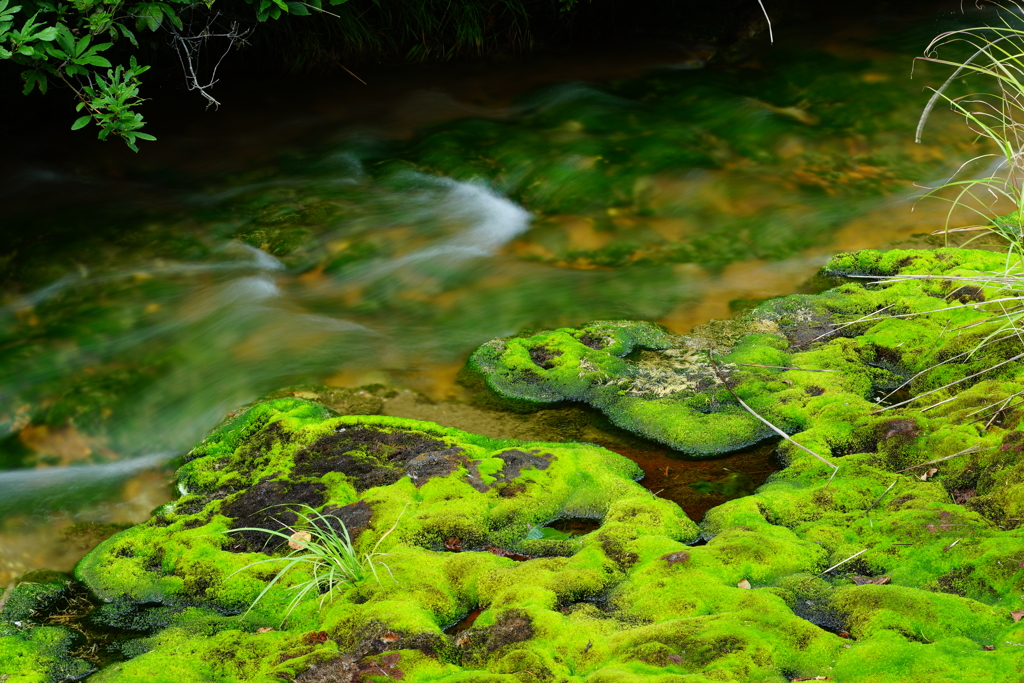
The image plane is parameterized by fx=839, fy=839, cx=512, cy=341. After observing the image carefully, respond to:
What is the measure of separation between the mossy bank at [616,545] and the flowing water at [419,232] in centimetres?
→ 32

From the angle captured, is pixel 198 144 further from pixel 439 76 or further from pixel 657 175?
pixel 657 175

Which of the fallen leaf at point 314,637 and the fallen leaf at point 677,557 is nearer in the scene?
the fallen leaf at point 314,637

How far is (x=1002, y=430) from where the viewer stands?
3.42 metres

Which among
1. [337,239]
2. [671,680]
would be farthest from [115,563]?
[337,239]

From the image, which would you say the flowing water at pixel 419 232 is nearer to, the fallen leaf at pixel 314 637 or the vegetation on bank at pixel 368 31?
the vegetation on bank at pixel 368 31

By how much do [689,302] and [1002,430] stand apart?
231cm

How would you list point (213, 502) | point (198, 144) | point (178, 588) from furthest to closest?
point (198, 144)
point (213, 502)
point (178, 588)

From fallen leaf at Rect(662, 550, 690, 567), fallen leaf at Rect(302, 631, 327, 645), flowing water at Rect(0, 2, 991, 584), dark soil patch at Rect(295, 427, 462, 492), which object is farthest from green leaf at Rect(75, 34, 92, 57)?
fallen leaf at Rect(662, 550, 690, 567)

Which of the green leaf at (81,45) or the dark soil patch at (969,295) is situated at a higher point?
the green leaf at (81,45)

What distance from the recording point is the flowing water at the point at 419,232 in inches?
174

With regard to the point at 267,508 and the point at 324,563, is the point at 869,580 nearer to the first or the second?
the point at 324,563

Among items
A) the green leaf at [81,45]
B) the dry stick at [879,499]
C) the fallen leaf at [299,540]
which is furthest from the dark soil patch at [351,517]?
the green leaf at [81,45]

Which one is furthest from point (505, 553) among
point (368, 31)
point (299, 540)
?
point (368, 31)

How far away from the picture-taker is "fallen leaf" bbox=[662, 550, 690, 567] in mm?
3074
